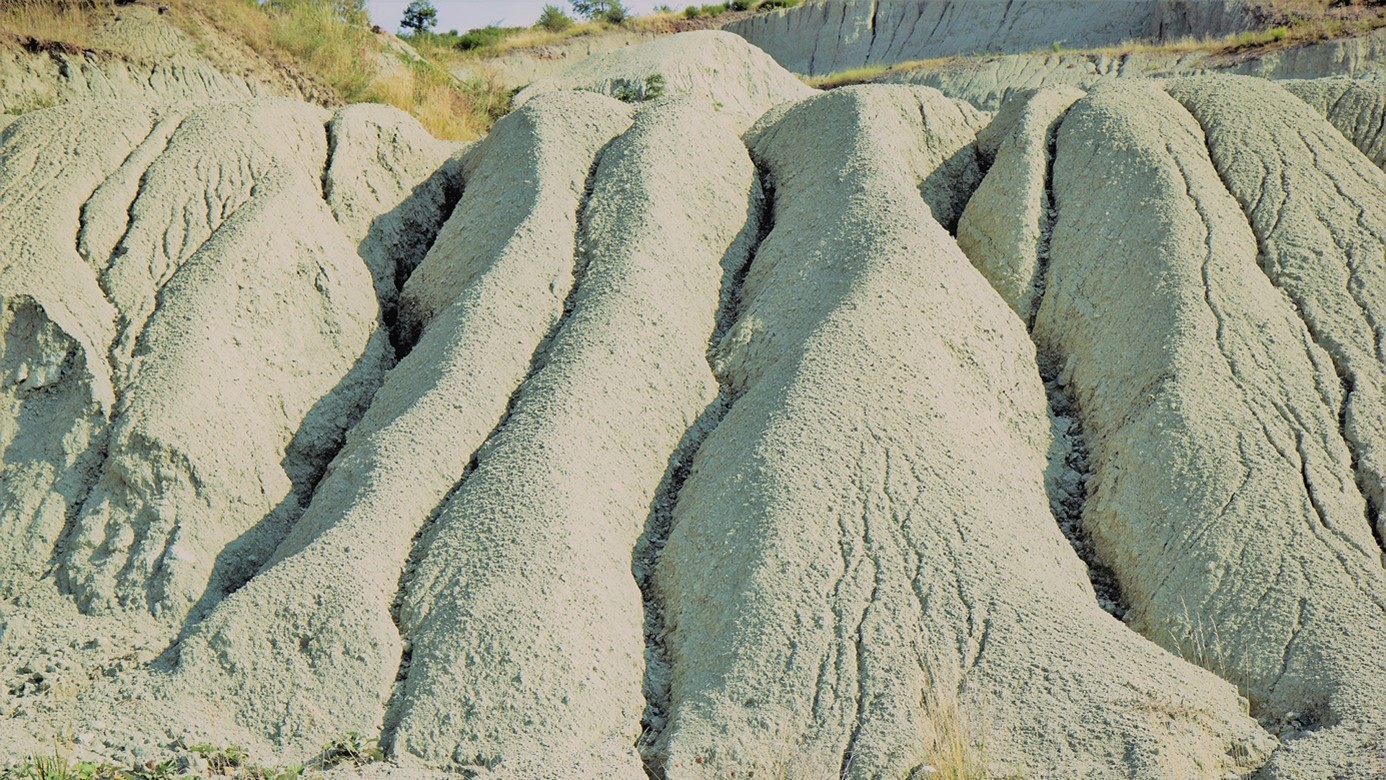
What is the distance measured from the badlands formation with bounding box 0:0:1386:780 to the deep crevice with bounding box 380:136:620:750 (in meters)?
0.03

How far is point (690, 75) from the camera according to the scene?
1463 centimetres

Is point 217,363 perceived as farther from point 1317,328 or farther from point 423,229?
point 1317,328

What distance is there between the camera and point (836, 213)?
874 cm

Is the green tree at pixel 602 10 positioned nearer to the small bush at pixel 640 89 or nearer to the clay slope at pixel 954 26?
the clay slope at pixel 954 26

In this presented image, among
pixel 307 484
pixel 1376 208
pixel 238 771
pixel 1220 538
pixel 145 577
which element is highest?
pixel 1376 208

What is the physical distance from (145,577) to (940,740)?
469 centimetres

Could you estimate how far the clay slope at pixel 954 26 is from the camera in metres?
30.8

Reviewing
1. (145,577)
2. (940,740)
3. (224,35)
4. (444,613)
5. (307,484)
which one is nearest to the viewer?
(940,740)

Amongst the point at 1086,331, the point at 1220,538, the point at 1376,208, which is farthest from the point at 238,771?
the point at 1376,208

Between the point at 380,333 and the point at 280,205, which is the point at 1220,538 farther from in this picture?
the point at 280,205

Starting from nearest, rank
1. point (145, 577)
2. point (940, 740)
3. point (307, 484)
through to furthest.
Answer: point (940, 740) < point (145, 577) < point (307, 484)

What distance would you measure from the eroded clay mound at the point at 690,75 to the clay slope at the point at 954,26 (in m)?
16.5

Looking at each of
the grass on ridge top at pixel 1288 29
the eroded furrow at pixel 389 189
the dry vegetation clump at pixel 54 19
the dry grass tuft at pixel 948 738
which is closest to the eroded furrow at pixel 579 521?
the dry grass tuft at pixel 948 738

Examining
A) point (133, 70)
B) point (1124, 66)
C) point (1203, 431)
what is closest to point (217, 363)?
point (133, 70)
